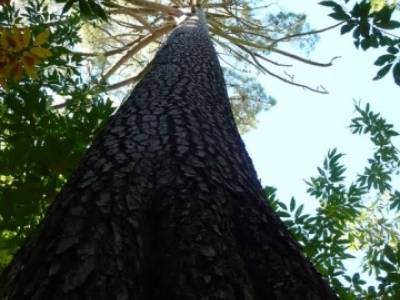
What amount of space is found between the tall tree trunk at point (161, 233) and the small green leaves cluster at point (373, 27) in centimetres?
73

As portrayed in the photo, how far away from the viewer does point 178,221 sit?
1.34 m

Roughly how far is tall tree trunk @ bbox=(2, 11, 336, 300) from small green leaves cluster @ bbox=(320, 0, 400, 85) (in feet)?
2.40

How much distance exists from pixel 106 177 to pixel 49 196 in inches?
56.4

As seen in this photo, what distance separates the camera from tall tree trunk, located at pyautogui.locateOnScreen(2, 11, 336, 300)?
3.53 feet

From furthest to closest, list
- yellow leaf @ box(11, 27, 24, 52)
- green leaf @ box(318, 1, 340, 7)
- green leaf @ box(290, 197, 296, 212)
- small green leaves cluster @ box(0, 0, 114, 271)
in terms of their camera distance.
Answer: green leaf @ box(290, 197, 296, 212) → small green leaves cluster @ box(0, 0, 114, 271) → yellow leaf @ box(11, 27, 24, 52) → green leaf @ box(318, 1, 340, 7)

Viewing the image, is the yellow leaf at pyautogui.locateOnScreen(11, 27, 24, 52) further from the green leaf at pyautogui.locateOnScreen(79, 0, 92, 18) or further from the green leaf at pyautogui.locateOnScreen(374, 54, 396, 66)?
the green leaf at pyautogui.locateOnScreen(374, 54, 396, 66)

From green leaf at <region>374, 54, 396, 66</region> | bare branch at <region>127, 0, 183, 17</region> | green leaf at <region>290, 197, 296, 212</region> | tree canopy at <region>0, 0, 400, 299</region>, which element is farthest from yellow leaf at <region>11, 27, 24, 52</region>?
bare branch at <region>127, 0, 183, 17</region>

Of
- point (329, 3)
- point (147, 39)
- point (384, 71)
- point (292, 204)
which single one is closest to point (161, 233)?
point (329, 3)

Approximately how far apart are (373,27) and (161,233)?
126 cm

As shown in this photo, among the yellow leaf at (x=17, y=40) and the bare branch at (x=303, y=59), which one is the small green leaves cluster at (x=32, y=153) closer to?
the yellow leaf at (x=17, y=40)

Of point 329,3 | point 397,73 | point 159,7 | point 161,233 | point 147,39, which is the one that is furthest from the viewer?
point 147,39

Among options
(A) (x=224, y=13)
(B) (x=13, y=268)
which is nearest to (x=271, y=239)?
(B) (x=13, y=268)

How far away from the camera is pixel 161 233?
131cm

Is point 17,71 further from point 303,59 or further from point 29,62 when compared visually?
point 303,59
